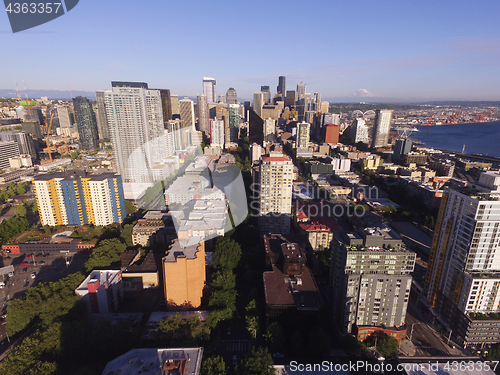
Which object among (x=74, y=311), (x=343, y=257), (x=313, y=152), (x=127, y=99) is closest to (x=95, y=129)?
(x=127, y=99)

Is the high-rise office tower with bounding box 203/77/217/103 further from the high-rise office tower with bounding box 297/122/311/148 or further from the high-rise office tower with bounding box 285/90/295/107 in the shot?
the high-rise office tower with bounding box 297/122/311/148

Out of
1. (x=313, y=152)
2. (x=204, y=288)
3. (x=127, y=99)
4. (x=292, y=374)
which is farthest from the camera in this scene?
(x=313, y=152)

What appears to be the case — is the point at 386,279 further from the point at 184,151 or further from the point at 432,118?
the point at 432,118

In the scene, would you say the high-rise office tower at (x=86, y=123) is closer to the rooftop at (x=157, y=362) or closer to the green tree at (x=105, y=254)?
the green tree at (x=105, y=254)

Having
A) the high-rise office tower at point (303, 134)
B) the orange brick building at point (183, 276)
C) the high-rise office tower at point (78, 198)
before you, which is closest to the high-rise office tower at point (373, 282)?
the orange brick building at point (183, 276)

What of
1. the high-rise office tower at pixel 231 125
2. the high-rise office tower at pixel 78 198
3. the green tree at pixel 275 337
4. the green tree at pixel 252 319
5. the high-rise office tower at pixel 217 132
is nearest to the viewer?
the green tree at pixel 275 337

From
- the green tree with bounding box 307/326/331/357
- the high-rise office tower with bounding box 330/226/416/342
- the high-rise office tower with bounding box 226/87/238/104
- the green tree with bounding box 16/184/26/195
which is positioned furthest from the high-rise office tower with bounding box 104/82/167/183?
the high-rise office tower with bounding box 226/87/238/104

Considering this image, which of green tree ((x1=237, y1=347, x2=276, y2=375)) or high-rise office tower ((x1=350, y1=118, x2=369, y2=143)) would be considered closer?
green tree ((x1=237, y1=347, x2=276, y2=375))
